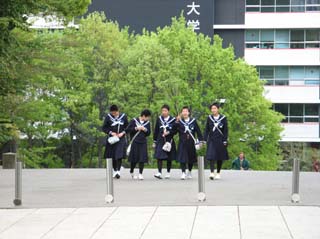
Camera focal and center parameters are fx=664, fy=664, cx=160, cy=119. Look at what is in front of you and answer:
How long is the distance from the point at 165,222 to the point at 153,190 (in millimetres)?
4092

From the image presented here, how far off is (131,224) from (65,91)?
2782cm

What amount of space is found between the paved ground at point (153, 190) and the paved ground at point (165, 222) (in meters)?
0.66

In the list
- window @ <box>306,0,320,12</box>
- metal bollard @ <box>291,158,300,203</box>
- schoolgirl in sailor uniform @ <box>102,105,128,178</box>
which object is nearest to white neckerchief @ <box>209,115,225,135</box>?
schoolgirl in sailor uniform @ <box>102,105,128,178</box>

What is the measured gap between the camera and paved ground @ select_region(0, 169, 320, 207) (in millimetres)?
11914

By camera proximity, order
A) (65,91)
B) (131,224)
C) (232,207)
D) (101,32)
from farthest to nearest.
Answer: (101,32), (65,91), (232,207), (131,224)

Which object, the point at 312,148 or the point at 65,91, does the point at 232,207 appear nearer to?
the point at 65,91

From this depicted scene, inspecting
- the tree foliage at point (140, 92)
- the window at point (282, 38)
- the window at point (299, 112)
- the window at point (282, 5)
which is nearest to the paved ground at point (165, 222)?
the tree foliage at point (140, 92)

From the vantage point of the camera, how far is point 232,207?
11.1 m

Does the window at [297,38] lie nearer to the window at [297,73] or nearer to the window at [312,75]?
the window at [297,73]

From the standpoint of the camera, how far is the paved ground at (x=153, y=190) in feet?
39.1

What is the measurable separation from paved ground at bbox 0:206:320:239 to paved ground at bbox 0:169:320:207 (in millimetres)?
658

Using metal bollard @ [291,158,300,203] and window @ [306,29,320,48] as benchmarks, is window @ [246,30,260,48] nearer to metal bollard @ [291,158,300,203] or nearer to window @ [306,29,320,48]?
window @ [306,29,320,48]

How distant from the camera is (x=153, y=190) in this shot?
13875 mm

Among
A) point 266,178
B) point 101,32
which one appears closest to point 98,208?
point 266,178
